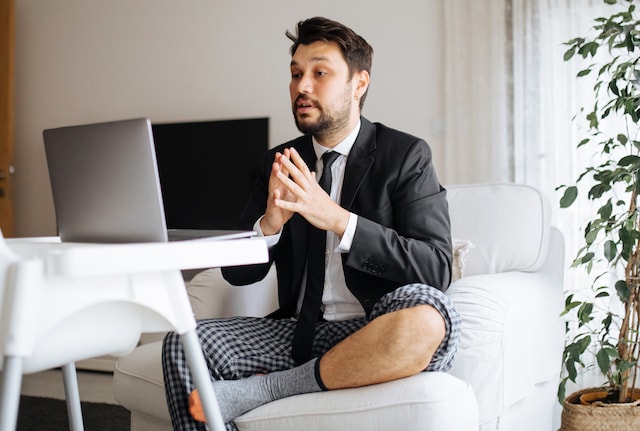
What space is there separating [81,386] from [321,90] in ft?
7.95

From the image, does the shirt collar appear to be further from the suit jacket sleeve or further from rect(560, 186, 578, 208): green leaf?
rect(560, 186, 578, 208): green leaf

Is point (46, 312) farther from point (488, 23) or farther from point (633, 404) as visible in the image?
point (488, 23)

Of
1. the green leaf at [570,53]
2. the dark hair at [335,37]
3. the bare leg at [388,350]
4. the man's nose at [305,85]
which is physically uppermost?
the dark hair at [335,37]

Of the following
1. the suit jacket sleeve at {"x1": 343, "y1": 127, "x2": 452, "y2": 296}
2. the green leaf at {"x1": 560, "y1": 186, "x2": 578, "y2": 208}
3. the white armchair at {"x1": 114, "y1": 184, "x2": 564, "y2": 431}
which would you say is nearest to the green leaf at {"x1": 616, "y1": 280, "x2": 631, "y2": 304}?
the white armchair at {"x1": 114, "y1": 184, "x2": 564, "y2": 431}

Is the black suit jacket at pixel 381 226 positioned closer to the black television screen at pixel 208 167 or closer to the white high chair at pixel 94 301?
the white high chair at pixel 94 301

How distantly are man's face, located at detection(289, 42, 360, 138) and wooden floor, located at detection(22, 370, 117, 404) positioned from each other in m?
1.91

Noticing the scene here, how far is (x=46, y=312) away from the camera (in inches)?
40.3

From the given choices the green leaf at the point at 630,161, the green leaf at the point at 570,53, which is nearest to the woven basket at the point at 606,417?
the green leaf at the point at 630,161

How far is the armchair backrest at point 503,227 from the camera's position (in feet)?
7.27

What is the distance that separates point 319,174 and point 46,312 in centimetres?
109

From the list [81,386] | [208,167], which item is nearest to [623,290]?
[208,167]

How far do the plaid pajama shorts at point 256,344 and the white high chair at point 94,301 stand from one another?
0.39m

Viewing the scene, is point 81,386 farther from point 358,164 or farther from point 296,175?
point 296,175

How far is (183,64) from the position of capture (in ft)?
13.8
